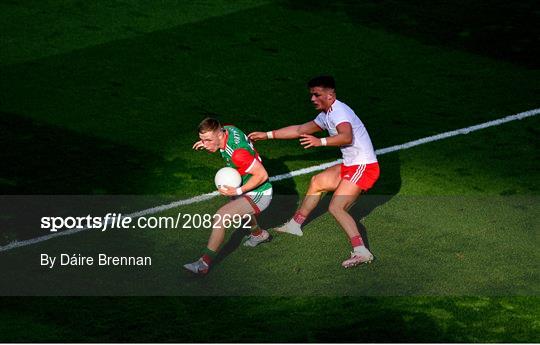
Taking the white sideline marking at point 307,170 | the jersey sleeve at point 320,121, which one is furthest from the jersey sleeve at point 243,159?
the white sideline marking at point 307,170

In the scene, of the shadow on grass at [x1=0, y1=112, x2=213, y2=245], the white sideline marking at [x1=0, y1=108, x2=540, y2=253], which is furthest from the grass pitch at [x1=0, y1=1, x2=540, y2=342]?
the white sideline marking at [x1=0, y1=108, x2=540, y2=253]

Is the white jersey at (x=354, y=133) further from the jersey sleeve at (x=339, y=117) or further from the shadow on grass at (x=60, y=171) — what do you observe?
the shadow on grass at (x=60, y=171)

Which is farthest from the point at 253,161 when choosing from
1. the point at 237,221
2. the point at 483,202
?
the point at 483,202

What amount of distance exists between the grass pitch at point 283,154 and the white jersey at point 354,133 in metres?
0.93

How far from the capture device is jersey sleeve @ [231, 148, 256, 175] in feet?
41.3

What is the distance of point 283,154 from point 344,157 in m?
2.76

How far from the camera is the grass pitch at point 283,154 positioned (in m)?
12.0

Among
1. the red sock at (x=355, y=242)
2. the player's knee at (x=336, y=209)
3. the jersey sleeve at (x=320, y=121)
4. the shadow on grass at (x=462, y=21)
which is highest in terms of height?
the shadow on grass at (x=462, y=21)

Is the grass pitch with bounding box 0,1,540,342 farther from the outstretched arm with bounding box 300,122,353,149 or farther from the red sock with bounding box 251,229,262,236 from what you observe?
the outstretched arm with bounding box 300,122,353,149

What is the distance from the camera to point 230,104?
57.4 ft

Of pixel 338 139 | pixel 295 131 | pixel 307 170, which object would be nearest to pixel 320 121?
pixel 295 131

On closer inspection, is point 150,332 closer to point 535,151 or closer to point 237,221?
point 237,221

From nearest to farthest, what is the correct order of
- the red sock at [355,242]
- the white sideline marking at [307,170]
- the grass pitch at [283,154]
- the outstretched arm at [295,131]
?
the grass pitch at [283,154] → the red sock at [355,242] → the outstretched arm at [295,131] → the white sideline marking at [307,170]

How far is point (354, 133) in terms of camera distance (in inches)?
518
